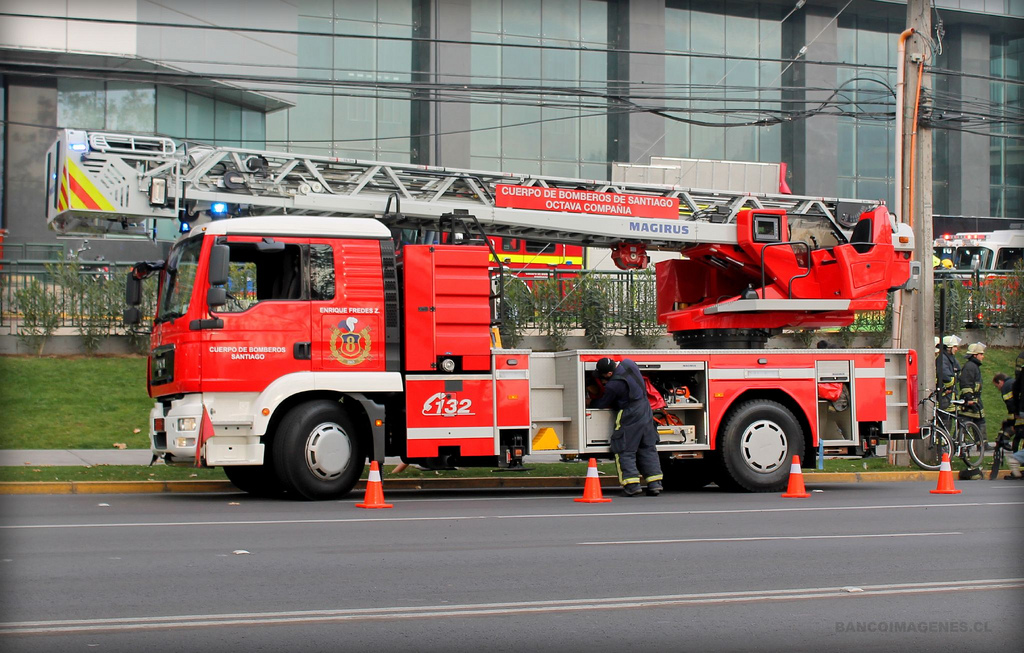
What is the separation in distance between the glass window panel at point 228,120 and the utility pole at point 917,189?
17925 millimetres

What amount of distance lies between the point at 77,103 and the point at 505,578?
23.5 meters

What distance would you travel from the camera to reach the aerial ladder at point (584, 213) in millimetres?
12445

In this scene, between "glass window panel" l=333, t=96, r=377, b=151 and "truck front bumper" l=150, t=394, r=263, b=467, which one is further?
"glass window panel" l=333, t=96, r=377, b=151

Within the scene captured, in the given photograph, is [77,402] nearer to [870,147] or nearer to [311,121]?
[311,121]

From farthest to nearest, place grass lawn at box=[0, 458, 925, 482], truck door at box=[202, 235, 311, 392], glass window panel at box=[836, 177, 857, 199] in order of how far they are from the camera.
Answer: glass window panel at box=[836, 177, 857, 199], grass lawn at box=[0, 458, 925, 482], truck door at box=[202, 235, 311, 392]

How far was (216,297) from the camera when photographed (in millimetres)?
11586

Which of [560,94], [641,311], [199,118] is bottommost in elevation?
[641,311]

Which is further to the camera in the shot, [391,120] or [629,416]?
[391,120]

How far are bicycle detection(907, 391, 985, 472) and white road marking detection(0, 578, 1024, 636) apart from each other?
974cm

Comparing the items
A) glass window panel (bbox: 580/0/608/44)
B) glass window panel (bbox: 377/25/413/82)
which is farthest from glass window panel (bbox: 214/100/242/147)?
glass window panel (bbox: 580/0/608/44)

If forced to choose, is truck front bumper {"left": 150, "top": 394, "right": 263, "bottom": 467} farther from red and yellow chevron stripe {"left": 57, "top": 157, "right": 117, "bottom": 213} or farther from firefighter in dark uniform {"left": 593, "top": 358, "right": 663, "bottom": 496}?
firefighter in dark uniform {"left": 593, "top": 358, "right": 663, "bottom": 496}

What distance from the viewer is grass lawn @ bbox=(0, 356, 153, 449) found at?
56.1ft

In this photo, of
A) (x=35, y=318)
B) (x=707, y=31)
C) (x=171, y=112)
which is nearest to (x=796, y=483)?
(x=35, y=318)

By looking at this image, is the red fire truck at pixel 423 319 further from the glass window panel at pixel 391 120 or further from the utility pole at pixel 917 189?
the glass window panel at pixel 391 120
